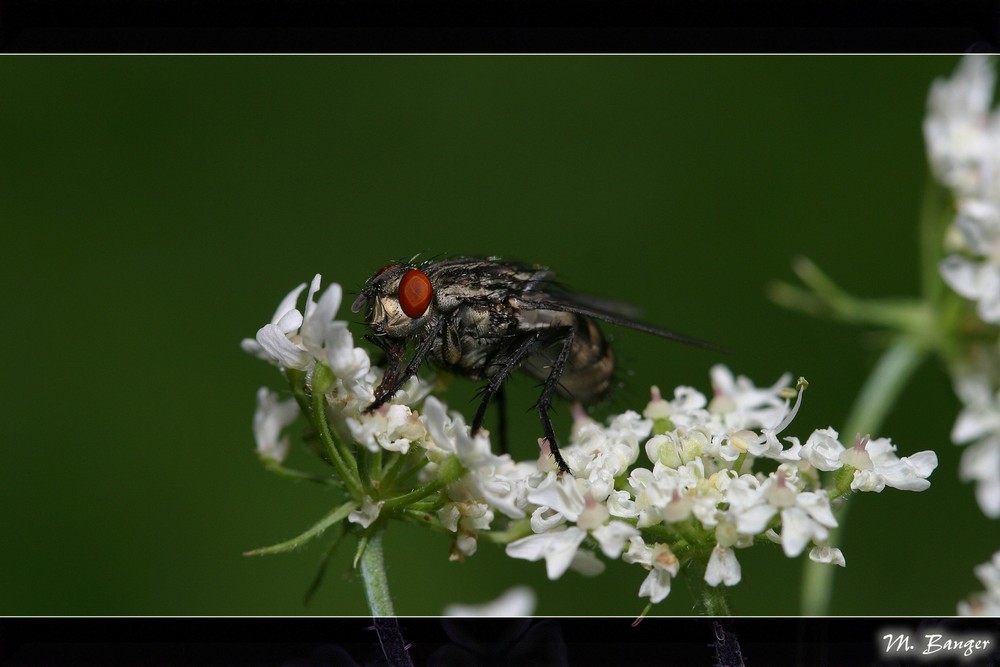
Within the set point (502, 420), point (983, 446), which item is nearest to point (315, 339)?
point (502, 420)

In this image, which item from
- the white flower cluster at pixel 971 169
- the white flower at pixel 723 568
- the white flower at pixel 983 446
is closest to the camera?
the white flower at pixel 723 568

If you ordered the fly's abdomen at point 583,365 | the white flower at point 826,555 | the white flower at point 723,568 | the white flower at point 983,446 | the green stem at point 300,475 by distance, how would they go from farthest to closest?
the fly's abdomen at point 583,365 < the green stem at point 300,475 < the white flower at point 983,446 < the white flower at point 826,555 < the white flower at point 723,568

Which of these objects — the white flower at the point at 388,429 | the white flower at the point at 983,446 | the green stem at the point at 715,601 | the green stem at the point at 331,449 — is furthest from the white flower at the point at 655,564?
the white flower at the point at 983,446

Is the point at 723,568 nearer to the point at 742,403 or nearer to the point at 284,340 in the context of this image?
the point at 742,403
